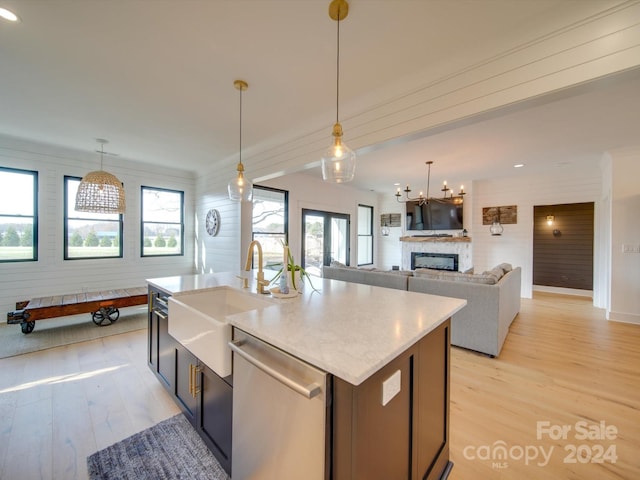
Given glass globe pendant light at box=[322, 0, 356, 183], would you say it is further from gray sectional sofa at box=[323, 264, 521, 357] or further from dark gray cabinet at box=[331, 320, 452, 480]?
gray sectional sofa at box=[323, 264, 521, 357]

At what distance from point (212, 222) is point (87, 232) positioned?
219cm

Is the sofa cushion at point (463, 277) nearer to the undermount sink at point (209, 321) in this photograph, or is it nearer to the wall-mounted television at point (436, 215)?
the undermount sink at point (209, 321)

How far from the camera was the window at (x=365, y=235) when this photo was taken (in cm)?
823

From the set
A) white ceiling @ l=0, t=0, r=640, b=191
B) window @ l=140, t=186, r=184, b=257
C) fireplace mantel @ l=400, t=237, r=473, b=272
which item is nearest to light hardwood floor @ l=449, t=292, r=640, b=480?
white ceiling @ l=0, t=0, r=640, b=191

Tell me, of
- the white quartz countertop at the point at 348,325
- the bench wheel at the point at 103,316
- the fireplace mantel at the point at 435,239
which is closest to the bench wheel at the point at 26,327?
the bench wheel at the point at 103,316

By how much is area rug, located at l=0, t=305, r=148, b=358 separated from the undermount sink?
8.68 feet

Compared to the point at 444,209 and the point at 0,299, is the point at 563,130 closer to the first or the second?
the point at 444,209

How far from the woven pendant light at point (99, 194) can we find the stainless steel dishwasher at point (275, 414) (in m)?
3.72

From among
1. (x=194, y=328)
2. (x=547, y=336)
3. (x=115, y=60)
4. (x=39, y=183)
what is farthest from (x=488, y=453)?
(x=39, y=183)

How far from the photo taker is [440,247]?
23.4 feet

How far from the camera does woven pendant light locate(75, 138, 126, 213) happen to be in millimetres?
3605

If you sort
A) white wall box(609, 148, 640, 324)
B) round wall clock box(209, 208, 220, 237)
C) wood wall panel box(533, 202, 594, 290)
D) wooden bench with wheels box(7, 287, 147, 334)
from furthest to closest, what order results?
wood wall panel box(533, 202, 594, 290), round wall clock box(209, 208, 220, 237), white wall box(609, 148, 640, 324), wooden bench with wheels box(7, 287, 147, 334)

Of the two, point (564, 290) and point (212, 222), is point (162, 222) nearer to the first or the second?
point (212, 222)

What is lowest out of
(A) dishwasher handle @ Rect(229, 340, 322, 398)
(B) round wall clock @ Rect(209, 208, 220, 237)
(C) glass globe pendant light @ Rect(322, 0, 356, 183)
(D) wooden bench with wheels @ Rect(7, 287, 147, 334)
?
(D) wooden bench with wheels @ Rect(7, 287, 147, 334)
